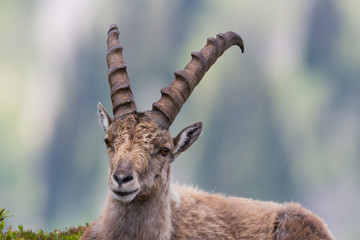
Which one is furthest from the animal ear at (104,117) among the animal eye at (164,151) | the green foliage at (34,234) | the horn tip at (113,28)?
the green foliage at (34,234)

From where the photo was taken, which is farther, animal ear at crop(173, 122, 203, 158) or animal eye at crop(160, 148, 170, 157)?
animal ear at crop(173, 122, 203, 158)

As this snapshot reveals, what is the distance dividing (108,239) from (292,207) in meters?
4.85

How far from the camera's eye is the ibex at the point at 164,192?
27.4 feet

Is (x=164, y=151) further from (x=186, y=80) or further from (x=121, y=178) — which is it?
(x=186, y=80)

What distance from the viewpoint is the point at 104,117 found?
961cm

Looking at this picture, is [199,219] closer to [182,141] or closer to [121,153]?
[182,141]

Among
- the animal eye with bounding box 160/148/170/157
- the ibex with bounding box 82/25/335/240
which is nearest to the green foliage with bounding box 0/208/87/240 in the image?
the ibex with bounding box 82/25/335/240

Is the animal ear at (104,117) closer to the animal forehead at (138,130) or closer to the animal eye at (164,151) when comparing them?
the animal forehead at (138,130)

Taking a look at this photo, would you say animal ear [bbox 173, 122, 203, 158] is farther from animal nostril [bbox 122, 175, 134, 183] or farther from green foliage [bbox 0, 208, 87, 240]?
green foliage [bbox 0, 208, 87, 240]

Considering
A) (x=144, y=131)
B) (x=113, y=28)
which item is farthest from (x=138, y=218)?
(x=113, y=28)

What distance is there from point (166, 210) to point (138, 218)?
2.30 ft

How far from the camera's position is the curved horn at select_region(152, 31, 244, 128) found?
367 inches

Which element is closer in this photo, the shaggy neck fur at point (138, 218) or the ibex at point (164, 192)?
the ibex at point (164, 192)

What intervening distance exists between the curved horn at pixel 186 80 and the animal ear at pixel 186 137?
0.33 m
